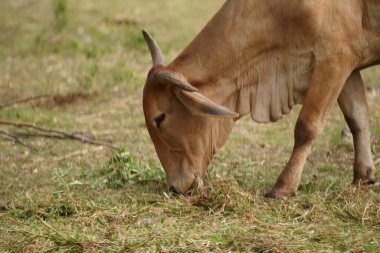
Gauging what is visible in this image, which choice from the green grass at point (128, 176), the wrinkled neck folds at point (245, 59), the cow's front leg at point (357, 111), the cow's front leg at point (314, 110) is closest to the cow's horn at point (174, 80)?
the wrinkled neck folds at point (245, 59)

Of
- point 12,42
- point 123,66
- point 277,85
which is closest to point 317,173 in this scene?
point 277,85

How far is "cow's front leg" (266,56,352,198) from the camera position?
613 centimetres

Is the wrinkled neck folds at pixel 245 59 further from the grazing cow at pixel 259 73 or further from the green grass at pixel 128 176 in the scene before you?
the green grass at pixel 128 176

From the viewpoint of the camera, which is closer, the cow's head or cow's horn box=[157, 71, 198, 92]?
cow's horn box=[157, 71, 198, 92]

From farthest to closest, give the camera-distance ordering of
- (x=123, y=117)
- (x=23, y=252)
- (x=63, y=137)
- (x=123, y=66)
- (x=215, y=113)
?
(x=123, y=66) → (x=123, y=117) → (x=63, y=137) → (x=215, y=113) → (x=23, y=252)

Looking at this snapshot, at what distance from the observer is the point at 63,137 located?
8.06m

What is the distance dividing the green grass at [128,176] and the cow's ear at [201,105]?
43 centimetres

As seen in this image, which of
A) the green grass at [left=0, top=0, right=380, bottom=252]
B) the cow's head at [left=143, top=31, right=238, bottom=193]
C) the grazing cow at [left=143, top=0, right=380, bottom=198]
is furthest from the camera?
the cow's head at [left=143, top=31, right=238, bottom=193]

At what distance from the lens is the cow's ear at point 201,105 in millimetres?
5938

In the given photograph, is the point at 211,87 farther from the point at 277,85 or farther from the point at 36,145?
the point at 36,145

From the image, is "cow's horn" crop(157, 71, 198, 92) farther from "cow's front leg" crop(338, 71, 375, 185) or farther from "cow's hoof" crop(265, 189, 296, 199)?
"cow's front leg" crop(338, 71, 375, 185)

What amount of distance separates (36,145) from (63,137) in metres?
0.32

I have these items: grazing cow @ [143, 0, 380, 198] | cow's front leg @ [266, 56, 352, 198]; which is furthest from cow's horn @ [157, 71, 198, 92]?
cow's front leg @ [266, 56, 352, 198]

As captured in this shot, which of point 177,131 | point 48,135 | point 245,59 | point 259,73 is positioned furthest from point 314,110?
point 48,135
